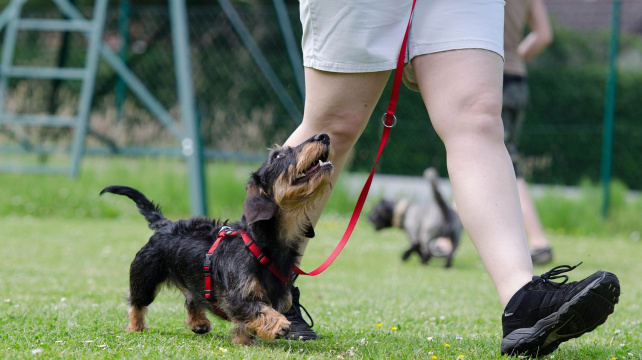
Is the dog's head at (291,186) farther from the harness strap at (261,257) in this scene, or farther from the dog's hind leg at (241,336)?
the dog's hind leg at (241,336)

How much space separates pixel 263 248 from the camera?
3.29 metres

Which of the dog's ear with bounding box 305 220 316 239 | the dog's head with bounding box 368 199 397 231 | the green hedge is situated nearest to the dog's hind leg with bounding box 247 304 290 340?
the dog's ear with bounding box 305 220 316 239

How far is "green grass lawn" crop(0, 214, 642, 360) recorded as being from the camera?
318cm

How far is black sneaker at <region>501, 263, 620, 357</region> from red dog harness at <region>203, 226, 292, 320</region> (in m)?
0.94

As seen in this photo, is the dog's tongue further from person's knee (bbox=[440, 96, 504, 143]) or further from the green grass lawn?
the green grass lawn

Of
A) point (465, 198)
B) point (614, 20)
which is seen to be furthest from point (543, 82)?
point (465, 198)

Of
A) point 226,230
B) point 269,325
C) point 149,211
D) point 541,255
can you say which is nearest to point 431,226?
point 541,255

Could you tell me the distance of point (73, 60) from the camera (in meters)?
16.1

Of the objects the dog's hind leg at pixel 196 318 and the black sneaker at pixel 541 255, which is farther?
the black sneaker at pixel 541 255

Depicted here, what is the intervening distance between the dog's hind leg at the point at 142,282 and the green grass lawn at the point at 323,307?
10 cm

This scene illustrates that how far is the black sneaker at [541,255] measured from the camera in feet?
22.2

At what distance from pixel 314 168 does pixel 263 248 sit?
39 cm

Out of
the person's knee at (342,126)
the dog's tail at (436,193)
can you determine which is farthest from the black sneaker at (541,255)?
the person's knee at (342,126)

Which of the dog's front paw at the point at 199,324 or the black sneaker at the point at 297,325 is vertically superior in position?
the black sneaker at the point at 297,325
